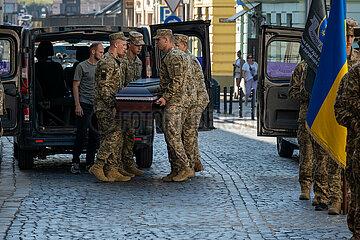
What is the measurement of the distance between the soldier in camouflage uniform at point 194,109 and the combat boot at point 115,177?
38.8 inches

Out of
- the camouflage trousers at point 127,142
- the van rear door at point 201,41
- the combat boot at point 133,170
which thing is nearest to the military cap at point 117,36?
the camouflage trousers at point 127,142

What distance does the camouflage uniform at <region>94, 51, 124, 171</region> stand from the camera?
12328 mm

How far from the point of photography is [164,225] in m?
9.08

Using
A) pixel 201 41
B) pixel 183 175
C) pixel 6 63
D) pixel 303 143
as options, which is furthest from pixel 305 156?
pixel 6 63

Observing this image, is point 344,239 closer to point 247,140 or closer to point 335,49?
point 335,49

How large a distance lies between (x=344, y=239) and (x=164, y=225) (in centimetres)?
171

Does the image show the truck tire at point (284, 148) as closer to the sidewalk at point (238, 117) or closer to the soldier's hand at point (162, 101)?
the soldier's hand at point (162, 101)

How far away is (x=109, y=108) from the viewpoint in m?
12.4

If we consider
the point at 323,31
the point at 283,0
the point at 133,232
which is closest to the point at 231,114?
the point at 283,0

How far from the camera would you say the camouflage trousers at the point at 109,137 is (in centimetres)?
1248

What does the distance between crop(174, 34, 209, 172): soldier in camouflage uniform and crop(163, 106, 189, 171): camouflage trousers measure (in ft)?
1.62

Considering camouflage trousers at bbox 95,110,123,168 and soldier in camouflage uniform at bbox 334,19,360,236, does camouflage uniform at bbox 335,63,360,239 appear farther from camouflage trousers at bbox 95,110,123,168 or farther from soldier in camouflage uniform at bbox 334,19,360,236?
camouflage trousers at bbox 95,110,123,168

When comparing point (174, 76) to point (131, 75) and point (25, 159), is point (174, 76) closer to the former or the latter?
point (131, 75)

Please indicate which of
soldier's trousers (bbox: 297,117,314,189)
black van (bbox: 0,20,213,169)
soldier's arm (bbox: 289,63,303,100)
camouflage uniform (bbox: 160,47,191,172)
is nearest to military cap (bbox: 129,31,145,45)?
camouflage uniform (bbox: 160,47,191,172)
